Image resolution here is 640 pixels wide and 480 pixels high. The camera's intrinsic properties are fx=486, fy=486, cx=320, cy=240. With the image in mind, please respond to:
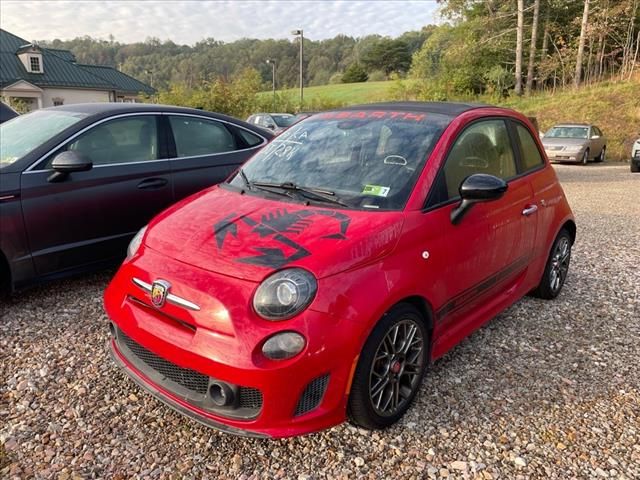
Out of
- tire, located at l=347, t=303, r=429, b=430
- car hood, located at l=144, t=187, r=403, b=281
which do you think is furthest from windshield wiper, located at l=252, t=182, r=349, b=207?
tire, located at l=347, t=303, r=429, b=430

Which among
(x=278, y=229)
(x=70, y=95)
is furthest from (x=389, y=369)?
(x=70, y=95)

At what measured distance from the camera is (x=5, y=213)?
3.70 meters

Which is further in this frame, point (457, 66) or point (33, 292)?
point (457, 66)

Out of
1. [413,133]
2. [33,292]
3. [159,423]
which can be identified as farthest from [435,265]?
[33,292]

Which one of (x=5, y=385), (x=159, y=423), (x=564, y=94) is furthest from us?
(x=564, y=94)

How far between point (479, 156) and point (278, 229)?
1.60 meters

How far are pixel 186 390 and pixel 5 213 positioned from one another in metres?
2.40

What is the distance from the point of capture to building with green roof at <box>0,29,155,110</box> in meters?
39.0

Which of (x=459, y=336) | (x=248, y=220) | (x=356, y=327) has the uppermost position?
(x=248, y=220)

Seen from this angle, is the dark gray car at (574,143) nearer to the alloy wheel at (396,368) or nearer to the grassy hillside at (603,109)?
the grassy hillside at (603,109)

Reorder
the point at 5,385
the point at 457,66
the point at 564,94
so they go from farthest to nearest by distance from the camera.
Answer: the point at 457,66 → the point at 564,94 → the point at 5,385

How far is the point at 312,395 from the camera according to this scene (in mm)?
2225

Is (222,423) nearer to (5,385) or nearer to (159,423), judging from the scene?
(159,423)

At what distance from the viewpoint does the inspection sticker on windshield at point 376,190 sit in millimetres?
2795
